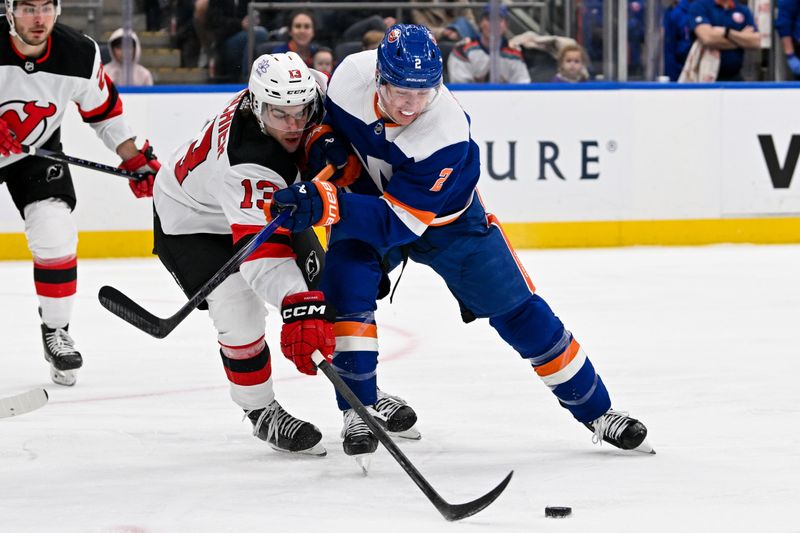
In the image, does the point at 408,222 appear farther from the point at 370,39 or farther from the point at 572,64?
the point at 572,64

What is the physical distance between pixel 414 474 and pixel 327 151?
0.69 metres

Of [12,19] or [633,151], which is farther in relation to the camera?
[633,151]

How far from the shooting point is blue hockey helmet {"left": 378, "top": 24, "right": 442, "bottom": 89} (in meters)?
2.60

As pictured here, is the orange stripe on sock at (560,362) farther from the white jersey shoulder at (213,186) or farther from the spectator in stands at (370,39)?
the spectator in stands at (370,39)

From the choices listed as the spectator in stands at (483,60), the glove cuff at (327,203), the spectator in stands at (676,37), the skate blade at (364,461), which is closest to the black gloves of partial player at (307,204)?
the glove cuff at (327,203)

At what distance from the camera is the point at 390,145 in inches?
107

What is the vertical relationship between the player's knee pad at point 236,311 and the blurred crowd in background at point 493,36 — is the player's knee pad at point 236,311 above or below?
above

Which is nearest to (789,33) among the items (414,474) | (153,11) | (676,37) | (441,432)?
(676,37)

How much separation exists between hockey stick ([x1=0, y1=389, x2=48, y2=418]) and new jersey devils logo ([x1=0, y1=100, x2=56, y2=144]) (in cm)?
127

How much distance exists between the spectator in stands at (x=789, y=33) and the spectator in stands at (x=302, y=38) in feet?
7.81

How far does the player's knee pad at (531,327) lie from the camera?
2.89 metres

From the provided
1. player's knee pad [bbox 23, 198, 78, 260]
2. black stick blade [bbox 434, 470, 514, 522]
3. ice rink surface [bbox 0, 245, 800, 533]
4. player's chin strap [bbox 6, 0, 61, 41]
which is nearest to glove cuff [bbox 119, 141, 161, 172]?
player's knee pad [bbox 23, 198, 78, 260]

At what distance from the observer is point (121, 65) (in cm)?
629

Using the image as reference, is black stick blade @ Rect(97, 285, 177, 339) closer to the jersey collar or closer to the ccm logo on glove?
the ccm logo on glove
